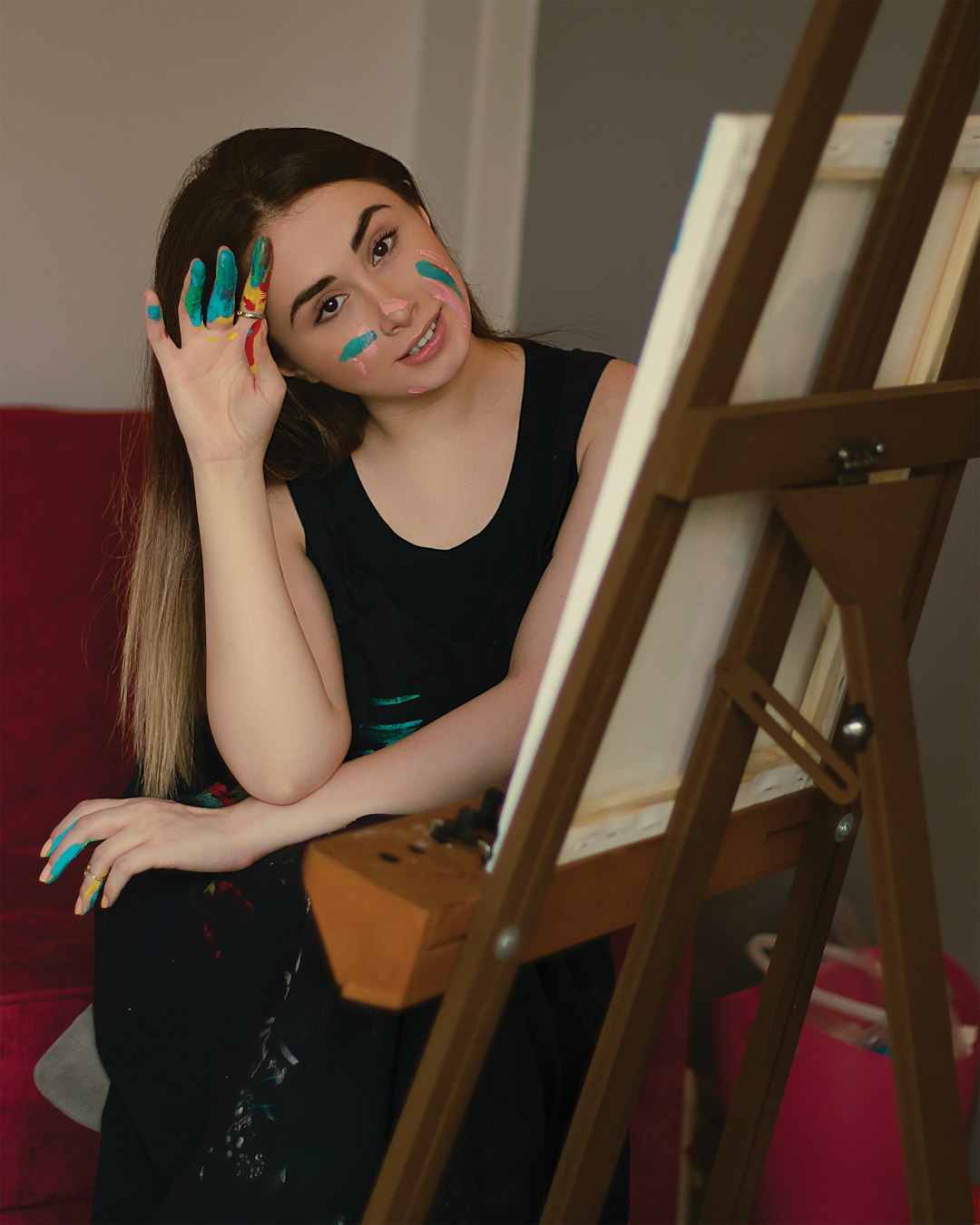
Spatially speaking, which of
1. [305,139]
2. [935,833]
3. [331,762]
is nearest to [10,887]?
[331,762]

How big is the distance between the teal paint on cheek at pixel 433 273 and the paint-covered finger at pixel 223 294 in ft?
0.60

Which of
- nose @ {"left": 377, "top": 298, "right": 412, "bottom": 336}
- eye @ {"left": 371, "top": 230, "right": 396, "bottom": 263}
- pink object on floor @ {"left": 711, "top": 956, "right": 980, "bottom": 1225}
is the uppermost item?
eye @ {"left": 371, "top": 230, "right": 396, "bottom": 263}

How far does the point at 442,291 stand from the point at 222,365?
0.23 m

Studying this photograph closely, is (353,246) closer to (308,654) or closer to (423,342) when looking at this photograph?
(423,342)

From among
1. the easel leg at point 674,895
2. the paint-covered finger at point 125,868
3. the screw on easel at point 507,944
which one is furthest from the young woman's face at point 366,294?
the screw on easel at point 507,944

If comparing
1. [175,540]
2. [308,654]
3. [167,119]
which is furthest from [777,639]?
[167,119]

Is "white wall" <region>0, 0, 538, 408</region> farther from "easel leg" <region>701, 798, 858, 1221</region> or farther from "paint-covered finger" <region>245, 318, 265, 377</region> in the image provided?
"easel leg" <region>701, 798, 858, 1221</region>

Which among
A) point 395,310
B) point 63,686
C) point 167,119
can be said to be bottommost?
point 63,686

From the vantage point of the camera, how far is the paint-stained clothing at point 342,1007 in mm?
1044

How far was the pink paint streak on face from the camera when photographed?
51.5 inches

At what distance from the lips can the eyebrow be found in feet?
0.33

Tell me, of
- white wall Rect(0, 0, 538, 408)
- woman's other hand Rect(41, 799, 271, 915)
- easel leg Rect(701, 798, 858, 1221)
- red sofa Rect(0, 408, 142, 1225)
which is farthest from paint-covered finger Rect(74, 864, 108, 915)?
white wall Rect(0, 0, 538, 408)

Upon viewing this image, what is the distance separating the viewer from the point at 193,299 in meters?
1.30

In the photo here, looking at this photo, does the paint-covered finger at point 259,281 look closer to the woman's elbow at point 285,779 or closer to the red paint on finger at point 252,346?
the red paint on finger at point 252,346
